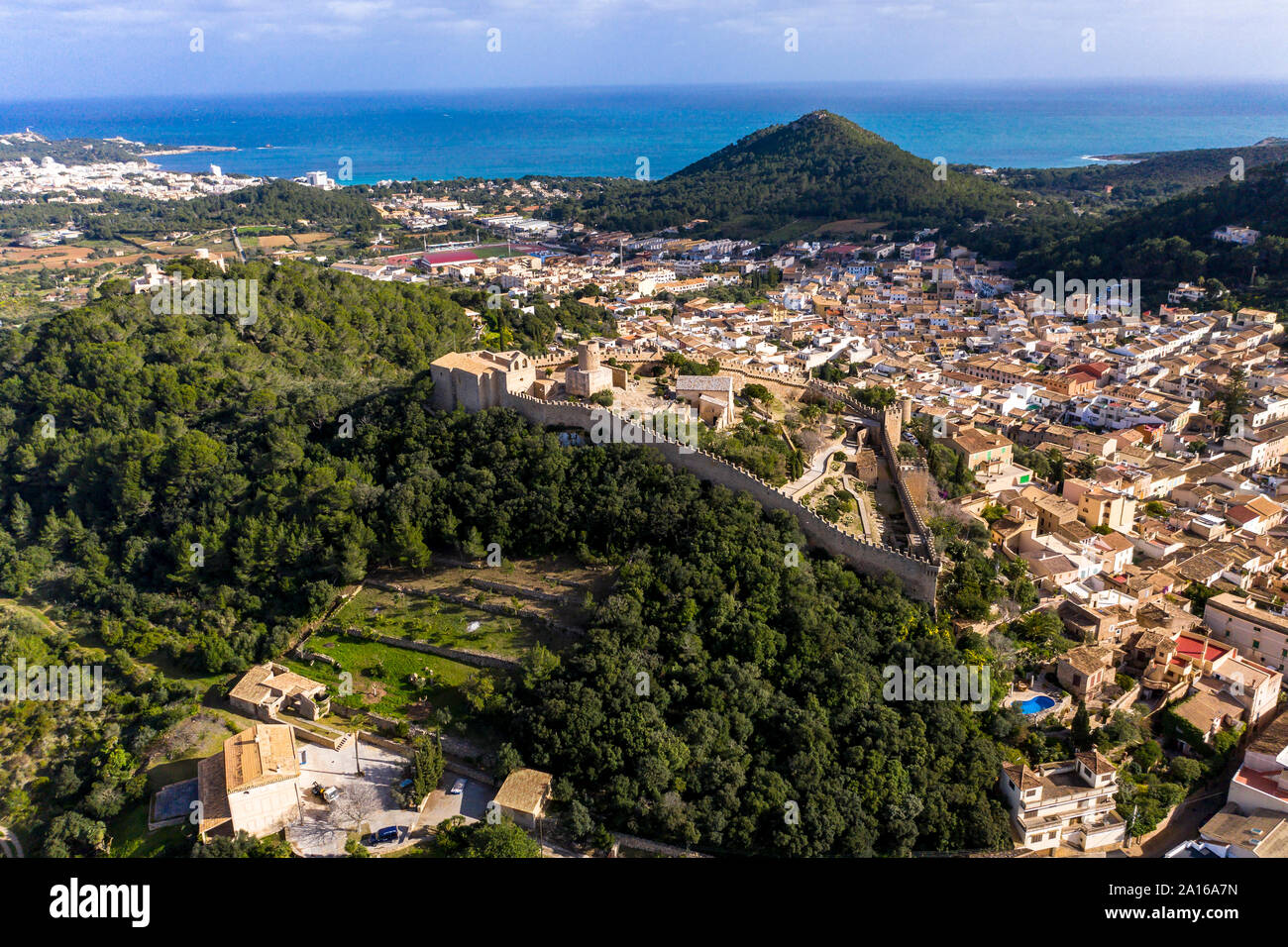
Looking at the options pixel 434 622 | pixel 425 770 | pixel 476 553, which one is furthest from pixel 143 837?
pixel 476 553

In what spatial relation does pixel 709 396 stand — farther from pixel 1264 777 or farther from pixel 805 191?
pixel 805 191

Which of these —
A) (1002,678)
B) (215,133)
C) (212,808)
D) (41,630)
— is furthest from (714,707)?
(215,133)

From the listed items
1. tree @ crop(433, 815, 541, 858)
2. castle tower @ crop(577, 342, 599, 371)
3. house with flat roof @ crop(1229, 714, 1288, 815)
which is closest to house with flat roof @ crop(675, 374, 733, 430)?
castle tower @ crop(577, 342, 599, 371)

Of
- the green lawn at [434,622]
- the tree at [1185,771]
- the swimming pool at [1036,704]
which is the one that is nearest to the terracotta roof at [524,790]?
the green lawn at [434,622]

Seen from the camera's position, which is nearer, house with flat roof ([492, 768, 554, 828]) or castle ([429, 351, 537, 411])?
house with flat roof ([492, 768, 554, 828])

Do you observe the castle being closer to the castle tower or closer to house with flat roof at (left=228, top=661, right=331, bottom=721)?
the castle tower
